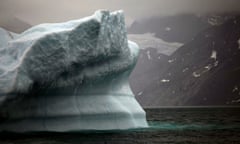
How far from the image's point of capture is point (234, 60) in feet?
649

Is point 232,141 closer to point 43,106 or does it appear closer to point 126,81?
point 126,81

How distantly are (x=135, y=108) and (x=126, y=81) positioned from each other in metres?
1.78

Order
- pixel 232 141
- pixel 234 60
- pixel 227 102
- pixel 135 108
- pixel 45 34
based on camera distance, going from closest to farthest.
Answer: pixel 45 34, pixel 232 141, pixel 135 108, pixel 227 102, pixel 234 60

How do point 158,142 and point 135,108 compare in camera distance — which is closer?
point 158,142

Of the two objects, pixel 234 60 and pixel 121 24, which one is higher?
pixel 121 24

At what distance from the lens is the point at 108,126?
2005 cm

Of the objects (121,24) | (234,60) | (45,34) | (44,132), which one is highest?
(45,34)

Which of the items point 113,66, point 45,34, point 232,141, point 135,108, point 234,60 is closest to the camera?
point 45,34

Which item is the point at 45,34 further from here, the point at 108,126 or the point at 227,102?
the point at 227,102

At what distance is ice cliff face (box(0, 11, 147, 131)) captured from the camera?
686 inches

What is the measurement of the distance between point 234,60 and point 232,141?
18492 centimetres

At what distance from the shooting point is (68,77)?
1880 cm

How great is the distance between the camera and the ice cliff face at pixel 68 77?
57.2 ft

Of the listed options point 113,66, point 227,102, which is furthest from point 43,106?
point 227,102
